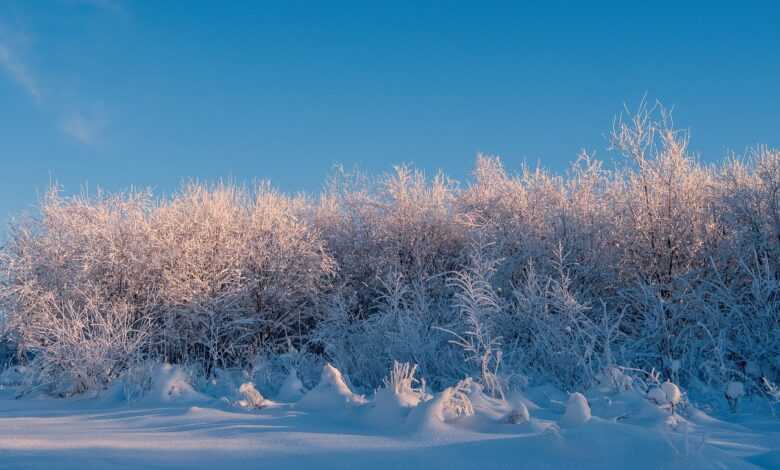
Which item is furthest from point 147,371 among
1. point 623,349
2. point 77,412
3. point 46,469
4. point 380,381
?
point 623,349

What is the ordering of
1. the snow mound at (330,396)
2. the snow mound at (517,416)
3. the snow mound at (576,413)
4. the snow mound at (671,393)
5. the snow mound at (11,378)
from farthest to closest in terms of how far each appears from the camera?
the snow mound at (11,378)
the snow mound at (330,396)
the snow mound at (671,393)
the snow mound at (517,416)
the snow mound at (576,413)

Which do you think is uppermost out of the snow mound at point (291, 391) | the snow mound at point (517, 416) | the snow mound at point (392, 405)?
the snow mound at point (291, 391)

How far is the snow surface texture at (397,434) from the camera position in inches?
135

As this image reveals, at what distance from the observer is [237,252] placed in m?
11.3

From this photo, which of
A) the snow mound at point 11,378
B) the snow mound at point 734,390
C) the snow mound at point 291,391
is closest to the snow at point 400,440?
the snow mound at point 734,390

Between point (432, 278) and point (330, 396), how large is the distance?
19.9ft

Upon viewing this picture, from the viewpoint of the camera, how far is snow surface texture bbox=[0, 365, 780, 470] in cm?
344

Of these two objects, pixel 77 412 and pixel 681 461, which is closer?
pixel 681 461

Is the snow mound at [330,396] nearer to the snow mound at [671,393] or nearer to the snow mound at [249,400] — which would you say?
the snow mound at [249,400]

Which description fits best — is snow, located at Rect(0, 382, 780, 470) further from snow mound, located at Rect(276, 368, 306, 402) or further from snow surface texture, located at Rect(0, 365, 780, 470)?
snow mound, located at Rect(276, 368, 306, 402)

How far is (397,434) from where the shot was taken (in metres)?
4.35

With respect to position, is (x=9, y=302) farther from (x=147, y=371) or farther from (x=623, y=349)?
(x=623, y=349)

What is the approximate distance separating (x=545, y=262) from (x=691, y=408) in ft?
17.7

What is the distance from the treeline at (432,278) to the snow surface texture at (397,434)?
1917 millimetres
